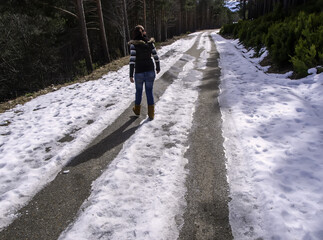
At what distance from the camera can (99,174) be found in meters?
3.48

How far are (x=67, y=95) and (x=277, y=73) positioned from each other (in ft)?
26.5

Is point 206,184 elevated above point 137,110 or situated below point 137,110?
below

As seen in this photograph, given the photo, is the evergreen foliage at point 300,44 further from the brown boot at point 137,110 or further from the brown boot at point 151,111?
the brown boot at point 137,110

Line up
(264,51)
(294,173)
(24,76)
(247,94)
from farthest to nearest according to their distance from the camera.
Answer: (24,76)
(264,51)
(247,94)
(294,173)

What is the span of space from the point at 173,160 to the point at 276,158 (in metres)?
1.71

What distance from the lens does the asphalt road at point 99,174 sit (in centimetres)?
252

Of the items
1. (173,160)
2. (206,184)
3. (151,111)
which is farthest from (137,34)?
(206,184)

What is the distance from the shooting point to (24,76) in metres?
17.1

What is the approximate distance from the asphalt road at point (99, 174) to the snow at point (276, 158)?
192 mm

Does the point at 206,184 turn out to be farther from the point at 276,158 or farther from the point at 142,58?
the point at 142,58

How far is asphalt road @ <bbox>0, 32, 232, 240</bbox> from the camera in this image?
2.52 metres

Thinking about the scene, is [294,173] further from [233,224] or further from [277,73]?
[277,73]

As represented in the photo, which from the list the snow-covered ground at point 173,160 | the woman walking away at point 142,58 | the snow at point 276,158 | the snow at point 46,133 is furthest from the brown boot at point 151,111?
the snow at point 276,158

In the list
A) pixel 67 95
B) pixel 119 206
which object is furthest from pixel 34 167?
pixel 67 95
